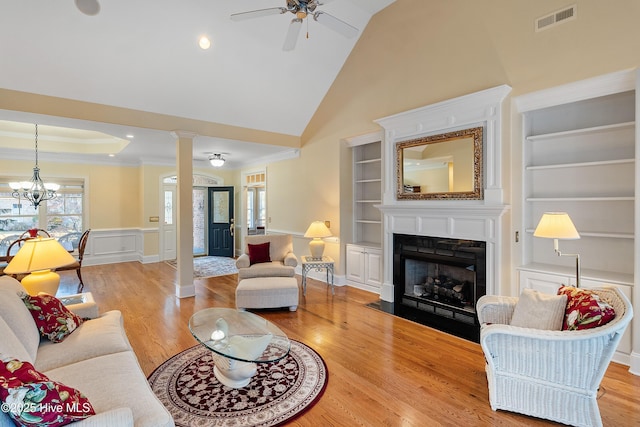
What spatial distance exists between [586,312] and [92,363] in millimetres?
3178

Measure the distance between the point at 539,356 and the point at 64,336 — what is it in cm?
338

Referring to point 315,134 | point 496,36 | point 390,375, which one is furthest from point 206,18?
point 390,375

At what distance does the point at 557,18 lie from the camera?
304 centimetres

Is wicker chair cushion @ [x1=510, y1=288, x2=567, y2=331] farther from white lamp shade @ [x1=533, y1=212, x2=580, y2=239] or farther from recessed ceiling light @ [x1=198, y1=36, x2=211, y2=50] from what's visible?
recessed ceiling light @ [x1=198, y1=36, x2=211, y2=50]

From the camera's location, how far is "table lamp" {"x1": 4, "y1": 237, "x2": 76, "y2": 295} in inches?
106

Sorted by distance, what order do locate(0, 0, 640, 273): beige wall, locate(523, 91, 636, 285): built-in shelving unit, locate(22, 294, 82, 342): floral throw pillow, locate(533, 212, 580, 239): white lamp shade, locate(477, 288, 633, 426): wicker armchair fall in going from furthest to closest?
locate(523, 91, 636, 285): built-in shelving unit < locate(0, 0, 640, 273): beige wall < locate(533, 212, 580, 239): white lamp shade < locate(22, 294, 82, 342): floral throw pillow < locate(477, 288, 633, 426): wicker armchair

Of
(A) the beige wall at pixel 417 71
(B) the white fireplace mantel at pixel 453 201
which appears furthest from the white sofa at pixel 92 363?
(B) the white fireplace mantel at pixel 453 201

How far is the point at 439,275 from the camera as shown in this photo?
4340 millimetres

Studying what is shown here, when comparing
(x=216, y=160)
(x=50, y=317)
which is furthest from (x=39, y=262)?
(x=216, y=160)

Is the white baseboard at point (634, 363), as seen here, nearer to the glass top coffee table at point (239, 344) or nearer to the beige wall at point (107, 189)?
the glass top coffee table at point (239, 344)

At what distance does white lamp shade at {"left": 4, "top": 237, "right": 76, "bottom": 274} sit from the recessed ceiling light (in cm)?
282

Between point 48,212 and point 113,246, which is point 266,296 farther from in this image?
point 48,212

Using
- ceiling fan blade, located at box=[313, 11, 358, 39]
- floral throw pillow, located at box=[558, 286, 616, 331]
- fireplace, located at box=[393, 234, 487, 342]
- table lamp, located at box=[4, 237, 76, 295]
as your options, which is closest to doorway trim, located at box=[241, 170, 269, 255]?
fireplace, located at box=[393, 234, 487, 342]

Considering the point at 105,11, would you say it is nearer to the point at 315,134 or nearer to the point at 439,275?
the point at 315,134
